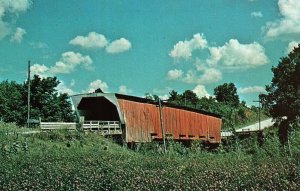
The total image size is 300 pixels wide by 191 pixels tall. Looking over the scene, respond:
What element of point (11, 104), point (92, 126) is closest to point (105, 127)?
point (92, 126)

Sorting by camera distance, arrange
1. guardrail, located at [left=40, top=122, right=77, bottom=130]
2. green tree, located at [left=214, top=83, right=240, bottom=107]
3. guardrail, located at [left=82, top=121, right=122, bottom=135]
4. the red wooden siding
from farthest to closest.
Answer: green tree, located at [left=214, top=83, right=240, bottom=107]
the red wooden siding
guardrail, located at [left=82, top=121, right=122, bottom=135]
guardrail, located at [left=40, top=122, right=77, bottom=130]

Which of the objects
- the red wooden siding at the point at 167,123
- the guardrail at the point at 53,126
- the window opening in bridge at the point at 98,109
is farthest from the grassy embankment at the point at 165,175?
the window opening in bridge at the point at 98,109

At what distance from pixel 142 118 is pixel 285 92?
73.5 ft

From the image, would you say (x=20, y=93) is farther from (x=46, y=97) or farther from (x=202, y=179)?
(x=202, y=179)

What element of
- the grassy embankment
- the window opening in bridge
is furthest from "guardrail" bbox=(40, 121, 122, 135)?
the grassy embankment

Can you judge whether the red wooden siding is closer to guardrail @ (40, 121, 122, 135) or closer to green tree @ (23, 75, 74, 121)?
guardrail @ (40, 121, 122, 135)

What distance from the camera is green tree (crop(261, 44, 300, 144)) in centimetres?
5591

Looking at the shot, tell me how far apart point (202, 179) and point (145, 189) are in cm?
142

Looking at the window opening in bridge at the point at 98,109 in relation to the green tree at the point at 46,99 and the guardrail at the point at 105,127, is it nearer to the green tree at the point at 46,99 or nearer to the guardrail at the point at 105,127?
the guardrail at the point at 105,127

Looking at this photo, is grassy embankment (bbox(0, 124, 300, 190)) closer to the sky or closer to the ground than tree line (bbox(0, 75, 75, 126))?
closer to the ground

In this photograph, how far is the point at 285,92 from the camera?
189 ft

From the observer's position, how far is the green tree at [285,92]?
5591 cm

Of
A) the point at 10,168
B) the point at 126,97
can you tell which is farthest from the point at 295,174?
the point at 126,97

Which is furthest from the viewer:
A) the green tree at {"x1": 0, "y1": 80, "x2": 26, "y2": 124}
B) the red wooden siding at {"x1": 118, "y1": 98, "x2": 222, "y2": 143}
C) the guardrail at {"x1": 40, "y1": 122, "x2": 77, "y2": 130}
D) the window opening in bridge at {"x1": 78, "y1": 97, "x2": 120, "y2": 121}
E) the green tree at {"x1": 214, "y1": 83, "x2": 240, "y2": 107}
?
the green tree at {"x1": 214, "y1": 83, "x2": 240, "y2": 107}
